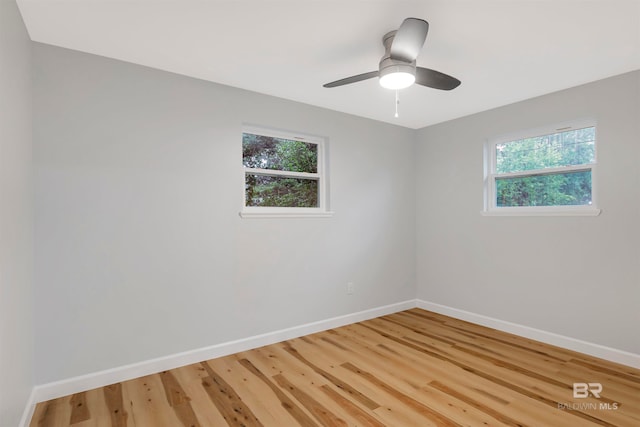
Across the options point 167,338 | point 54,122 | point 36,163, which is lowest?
point 167,338

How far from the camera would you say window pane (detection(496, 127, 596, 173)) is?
3055 millimetres

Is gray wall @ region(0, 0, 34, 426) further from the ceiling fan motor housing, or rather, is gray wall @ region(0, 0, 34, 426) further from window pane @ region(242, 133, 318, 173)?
the ceiling fan motor housing

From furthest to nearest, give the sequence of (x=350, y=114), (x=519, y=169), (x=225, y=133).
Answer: (x=350, y=114)
(x=519, y=169)
(x=225, y=133)

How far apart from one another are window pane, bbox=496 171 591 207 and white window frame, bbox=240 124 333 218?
1929 mm

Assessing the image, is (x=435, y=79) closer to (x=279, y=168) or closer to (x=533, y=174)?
(x=279, y=168)

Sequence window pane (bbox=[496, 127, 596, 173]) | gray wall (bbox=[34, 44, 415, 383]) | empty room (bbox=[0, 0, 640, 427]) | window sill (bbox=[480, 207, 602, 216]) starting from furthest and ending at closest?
window pane (bbox=[496, 127, 596, 173]) < window sill (bbox=[480, 207, 602, 216]) < gray wall (bbox=[34, 44, 415, 383]) < empty room (bbox=[0, 0, 640, 427])

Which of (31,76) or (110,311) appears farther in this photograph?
(110,311)

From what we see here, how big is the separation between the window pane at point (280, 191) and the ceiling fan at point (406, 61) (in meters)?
1.33

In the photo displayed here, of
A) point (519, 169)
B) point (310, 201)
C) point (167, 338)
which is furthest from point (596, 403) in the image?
point (167, 338)

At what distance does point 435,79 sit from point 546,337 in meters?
2.67

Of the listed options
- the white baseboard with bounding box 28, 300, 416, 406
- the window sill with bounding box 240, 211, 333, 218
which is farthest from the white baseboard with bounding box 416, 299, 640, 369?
the window sill with bounding box 240, 211, 333, 218

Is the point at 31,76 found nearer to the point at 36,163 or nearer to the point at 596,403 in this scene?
the point at 36,163

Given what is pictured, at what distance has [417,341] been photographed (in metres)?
3.25

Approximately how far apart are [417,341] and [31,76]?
370cm
